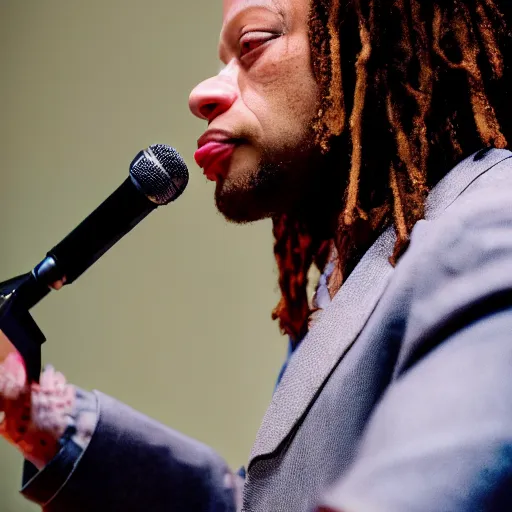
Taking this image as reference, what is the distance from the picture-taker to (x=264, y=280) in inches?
59.1

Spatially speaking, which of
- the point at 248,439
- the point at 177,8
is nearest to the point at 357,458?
the point at 248,439

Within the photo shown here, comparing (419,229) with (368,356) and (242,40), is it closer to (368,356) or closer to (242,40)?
(368,356)

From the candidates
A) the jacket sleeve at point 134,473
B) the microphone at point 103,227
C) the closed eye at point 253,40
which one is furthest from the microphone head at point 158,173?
the jacket sleeve at point 134,473

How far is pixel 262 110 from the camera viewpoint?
0.84 m

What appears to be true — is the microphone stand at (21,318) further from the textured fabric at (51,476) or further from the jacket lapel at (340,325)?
the jacket lapel at (340,325)

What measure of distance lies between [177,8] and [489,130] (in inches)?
43.3

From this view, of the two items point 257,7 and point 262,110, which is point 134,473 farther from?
point 257,7

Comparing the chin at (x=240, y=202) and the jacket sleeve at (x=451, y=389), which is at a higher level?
the chin at (x=240, y=202)

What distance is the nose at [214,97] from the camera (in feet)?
2.82

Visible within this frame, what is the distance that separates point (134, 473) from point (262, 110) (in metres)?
0.54

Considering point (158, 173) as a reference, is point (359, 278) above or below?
below

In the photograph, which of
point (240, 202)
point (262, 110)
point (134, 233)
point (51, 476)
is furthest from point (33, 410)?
point (134, 233)

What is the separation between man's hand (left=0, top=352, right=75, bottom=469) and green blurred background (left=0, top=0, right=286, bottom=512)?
0.63 metres

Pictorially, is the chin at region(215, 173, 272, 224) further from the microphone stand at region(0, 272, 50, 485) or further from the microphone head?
the microphone stand at region(0, 272, 50, 485)
